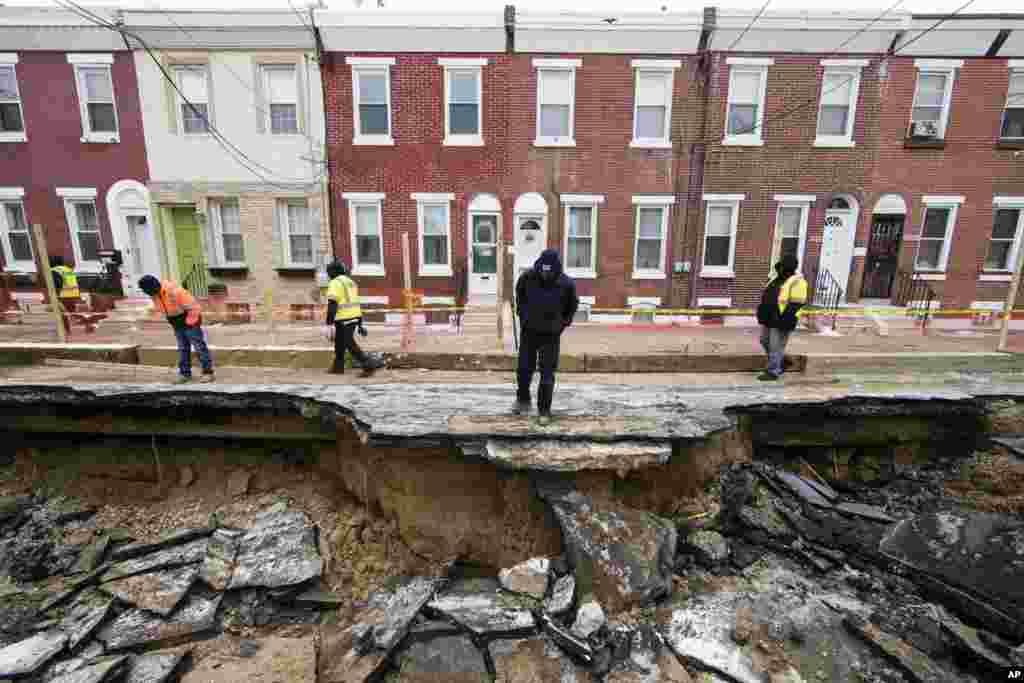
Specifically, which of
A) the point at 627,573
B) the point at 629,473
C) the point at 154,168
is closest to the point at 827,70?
the point at 629,473

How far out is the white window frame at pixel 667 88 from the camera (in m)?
11.4

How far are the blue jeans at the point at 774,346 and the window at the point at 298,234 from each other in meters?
10.8

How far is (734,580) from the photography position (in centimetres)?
386

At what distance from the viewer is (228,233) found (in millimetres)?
12359

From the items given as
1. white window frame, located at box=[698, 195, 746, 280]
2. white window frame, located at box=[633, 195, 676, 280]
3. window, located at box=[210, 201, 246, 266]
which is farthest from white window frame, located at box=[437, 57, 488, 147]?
white window frame, located at box=[698, 195, 746, 280]

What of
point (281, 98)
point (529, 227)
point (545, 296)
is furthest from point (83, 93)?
point (545, 296)

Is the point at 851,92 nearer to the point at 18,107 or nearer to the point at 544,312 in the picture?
the point at 544,312

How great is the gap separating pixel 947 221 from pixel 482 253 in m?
12.2

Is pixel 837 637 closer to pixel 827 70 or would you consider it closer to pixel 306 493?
pixel 306 493

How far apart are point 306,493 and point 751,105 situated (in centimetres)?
1303

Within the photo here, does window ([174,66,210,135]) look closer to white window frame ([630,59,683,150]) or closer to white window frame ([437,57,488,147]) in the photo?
white window frame ([437,57,488,147])

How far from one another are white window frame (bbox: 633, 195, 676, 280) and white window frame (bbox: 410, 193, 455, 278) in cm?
486

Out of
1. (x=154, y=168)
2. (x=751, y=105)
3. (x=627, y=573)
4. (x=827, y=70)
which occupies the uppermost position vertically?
(x=827, y=70)

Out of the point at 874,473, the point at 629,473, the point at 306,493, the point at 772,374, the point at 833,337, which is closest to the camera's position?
the point at 629,473
